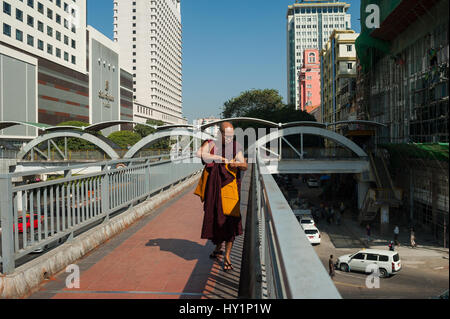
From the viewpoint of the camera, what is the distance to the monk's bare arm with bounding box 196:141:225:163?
136 inches

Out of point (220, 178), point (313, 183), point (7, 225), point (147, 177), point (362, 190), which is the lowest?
point (313, 183)

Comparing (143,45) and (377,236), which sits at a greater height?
(143,45)

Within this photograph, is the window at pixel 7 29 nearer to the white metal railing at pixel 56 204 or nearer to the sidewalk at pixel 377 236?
Answer: the sidewalk at pixel 377 236

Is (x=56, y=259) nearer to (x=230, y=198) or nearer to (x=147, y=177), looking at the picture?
(x=230, y=198)

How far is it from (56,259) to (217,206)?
5.39 ft

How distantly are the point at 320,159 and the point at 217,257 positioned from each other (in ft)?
91.6

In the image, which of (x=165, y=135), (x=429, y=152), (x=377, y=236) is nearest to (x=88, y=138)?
(x=165, y=135)

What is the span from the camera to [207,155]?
11.4 feet

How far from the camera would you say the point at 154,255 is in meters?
4.10

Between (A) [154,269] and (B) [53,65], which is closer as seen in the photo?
(A) [154,269]

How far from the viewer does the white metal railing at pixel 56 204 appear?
3055 millimetres

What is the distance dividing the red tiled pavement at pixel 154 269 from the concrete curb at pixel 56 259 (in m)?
0.14

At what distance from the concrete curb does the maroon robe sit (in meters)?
1.45

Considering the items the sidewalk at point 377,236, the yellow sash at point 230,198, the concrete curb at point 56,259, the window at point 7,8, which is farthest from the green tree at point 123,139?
the yellow sash at point 230,198
